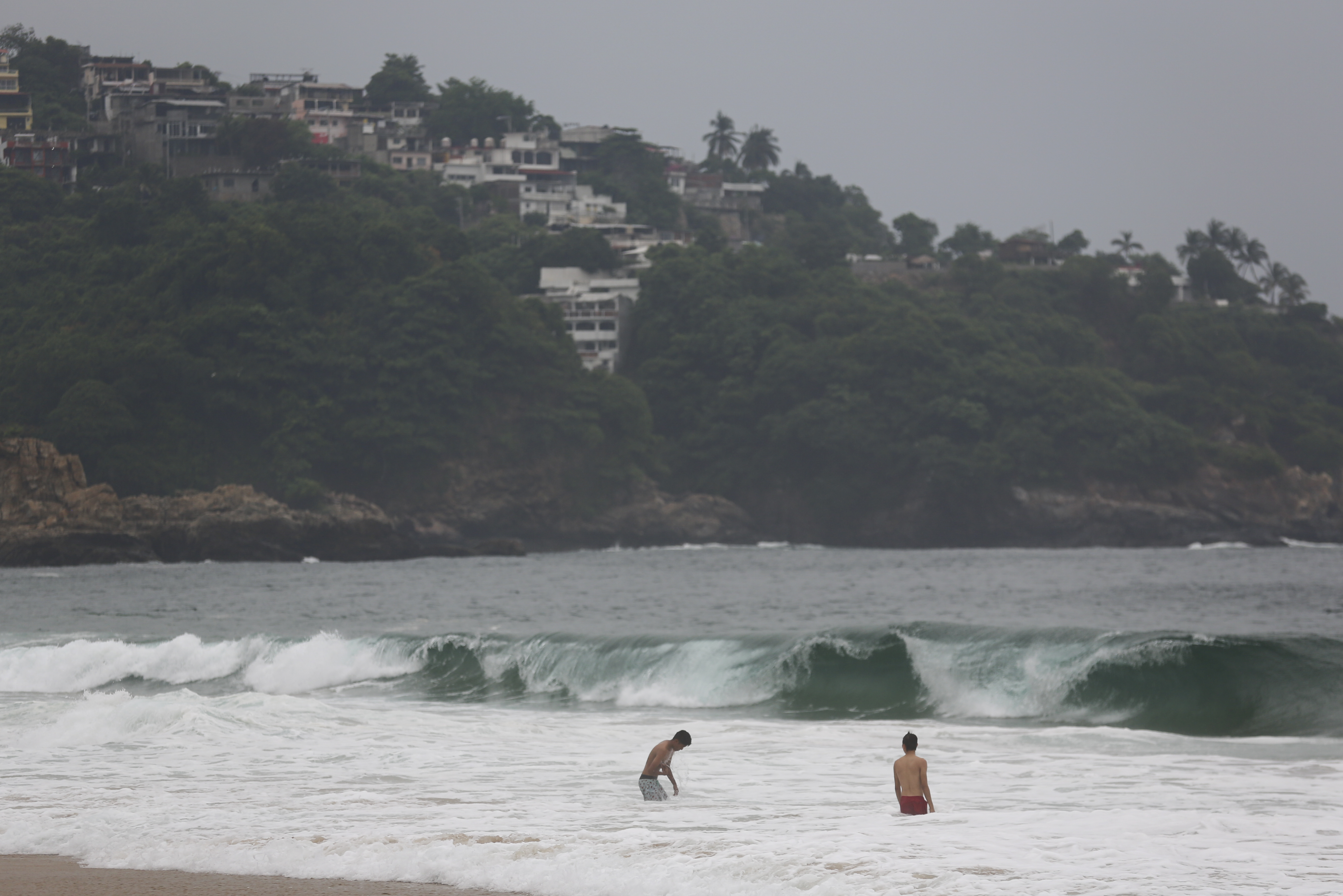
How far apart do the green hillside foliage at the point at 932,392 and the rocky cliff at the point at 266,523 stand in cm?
989

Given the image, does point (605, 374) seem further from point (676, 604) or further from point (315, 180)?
point (676, 604)

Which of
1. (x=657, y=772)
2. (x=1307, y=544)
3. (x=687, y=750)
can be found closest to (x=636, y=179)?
(x=1307, y=544)

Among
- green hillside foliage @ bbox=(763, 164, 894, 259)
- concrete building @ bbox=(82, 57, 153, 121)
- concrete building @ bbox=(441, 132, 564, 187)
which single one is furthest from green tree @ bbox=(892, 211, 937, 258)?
concrete building @ bbox=(82, 57, 153, 121)

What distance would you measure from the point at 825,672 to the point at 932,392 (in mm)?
69326

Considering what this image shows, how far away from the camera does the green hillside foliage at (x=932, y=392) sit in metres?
85.2

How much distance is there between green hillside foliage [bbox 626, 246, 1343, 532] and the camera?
85188 millimetres

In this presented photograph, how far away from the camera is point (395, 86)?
141500mm

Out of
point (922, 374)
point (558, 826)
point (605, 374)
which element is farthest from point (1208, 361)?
point (558, 826)

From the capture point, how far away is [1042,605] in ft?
117

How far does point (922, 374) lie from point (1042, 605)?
5329 centimetres

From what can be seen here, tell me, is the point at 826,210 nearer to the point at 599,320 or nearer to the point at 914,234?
the point at 914,234

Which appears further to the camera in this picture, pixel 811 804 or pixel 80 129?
pixel 80 129

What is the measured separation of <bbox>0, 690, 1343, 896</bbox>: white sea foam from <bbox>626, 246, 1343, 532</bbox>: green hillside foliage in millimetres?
70110

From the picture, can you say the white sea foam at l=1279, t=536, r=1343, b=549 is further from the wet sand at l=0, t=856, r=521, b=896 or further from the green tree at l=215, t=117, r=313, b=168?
the wet sand at l=0, t=856, r=521, b=896
